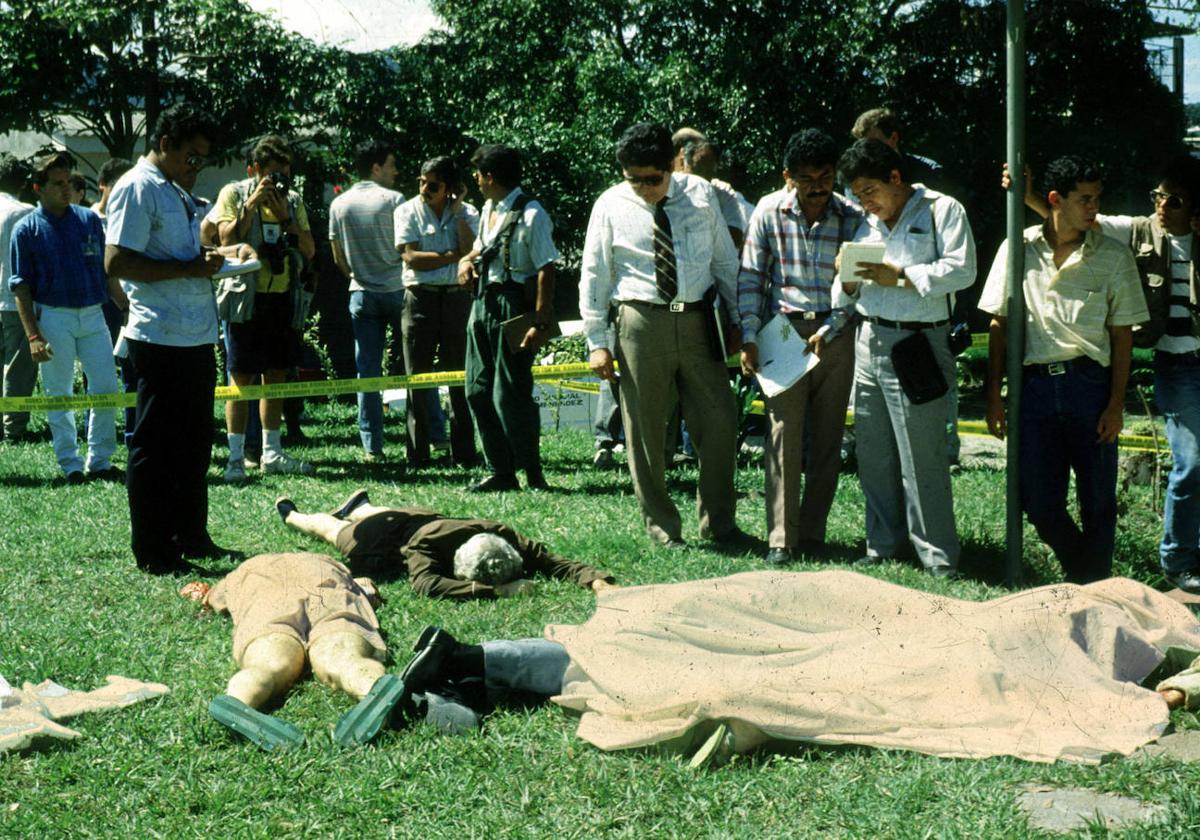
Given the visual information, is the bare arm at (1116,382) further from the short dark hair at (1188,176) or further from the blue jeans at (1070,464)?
the short dark hair at (1188,176)

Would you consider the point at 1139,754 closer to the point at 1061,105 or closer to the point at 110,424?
the point at 110,424

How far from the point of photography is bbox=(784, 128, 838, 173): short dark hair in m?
6.77

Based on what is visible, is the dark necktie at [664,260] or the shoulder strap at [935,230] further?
the dark necktie at [664,260]

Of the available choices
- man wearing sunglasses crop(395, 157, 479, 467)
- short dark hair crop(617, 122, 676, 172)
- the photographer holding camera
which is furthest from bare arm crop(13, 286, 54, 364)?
short dark hair crop(617, 122, 676, 172)

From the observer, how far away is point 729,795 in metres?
3.99

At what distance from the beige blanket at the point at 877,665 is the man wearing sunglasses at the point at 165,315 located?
2.55 meters

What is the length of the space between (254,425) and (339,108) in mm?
21033

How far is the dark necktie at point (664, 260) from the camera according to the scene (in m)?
7.07

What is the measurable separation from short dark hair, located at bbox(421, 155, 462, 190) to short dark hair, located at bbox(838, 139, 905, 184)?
3.85m

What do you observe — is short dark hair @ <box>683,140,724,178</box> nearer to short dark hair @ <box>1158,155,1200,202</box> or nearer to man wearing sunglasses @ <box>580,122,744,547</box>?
man wearing sunglasses @ <box>580,122,744,547</box>

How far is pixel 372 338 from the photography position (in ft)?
33.6

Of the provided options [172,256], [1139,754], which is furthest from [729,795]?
[172,256]

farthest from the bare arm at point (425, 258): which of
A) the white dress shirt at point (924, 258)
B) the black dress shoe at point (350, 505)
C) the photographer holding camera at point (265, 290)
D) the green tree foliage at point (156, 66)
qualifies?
the green tree foliage at point (156, 66)

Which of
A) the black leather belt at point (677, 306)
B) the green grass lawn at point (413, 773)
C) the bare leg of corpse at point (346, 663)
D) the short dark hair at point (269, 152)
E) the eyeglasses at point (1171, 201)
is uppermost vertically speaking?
the short dark hair at point (269, 152)
